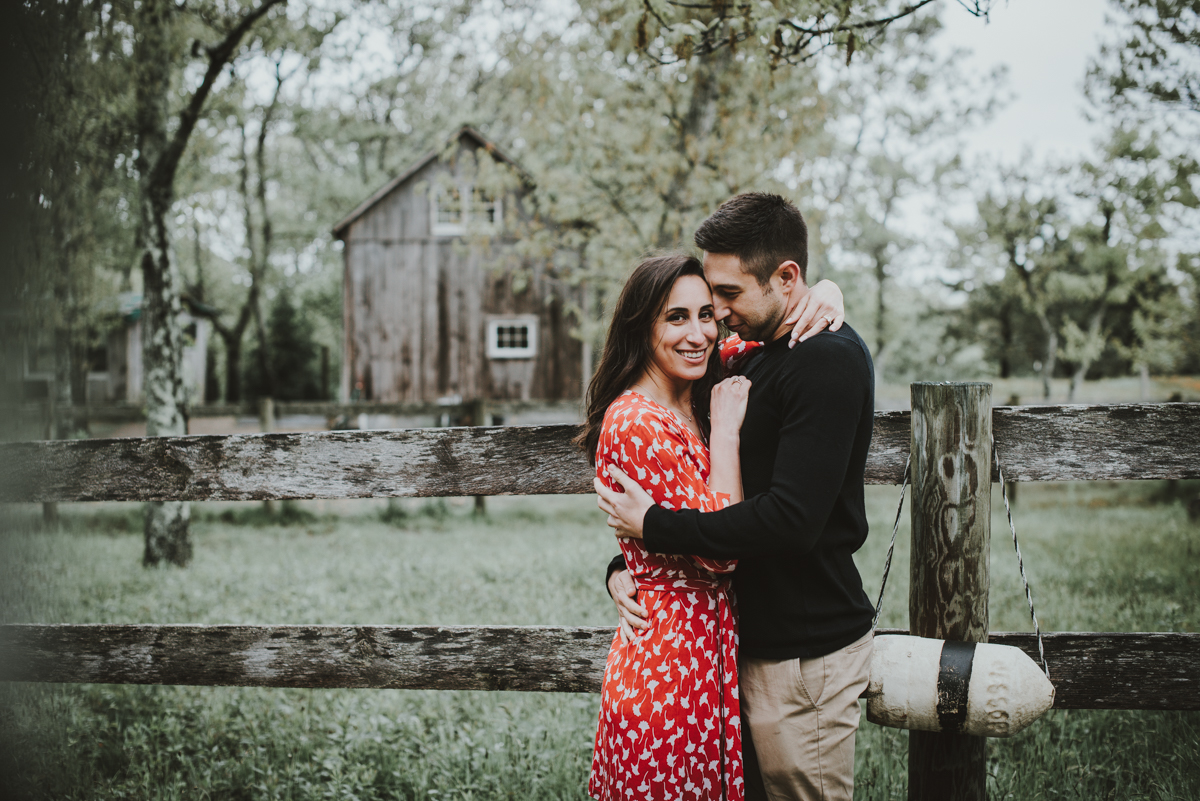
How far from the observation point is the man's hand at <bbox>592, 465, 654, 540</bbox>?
1.88 meters

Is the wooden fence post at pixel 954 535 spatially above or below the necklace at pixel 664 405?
below

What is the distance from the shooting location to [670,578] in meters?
1.95

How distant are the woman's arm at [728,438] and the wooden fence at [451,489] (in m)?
0.66

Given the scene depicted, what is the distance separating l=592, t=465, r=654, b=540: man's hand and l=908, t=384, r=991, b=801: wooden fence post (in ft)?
3.09

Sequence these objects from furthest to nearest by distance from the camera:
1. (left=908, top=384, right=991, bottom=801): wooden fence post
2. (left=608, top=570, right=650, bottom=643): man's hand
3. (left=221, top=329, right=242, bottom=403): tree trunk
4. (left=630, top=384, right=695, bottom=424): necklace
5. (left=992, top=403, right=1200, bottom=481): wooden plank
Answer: (left=221, top=329, right=242, bottom=403): tree trunk < (left=992, top=403, right=1200, bottom=481): wooden plank < (left=908, top=384, right=991, bottom=801): wooden fence post < (left=630, top=384, right=695, bottom=424): necklace < (left=608, top=570, right=650, bottom=643): man's hand

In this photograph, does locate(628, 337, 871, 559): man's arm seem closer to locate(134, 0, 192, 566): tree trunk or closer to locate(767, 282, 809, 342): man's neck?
locate(767, 282, 809, 342): man's neck

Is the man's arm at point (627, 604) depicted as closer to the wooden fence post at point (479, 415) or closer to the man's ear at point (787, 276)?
the man's ear at point (787, 276)

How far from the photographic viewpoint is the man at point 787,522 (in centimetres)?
175

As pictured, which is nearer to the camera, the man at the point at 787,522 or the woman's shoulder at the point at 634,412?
the man at the point at 787,522

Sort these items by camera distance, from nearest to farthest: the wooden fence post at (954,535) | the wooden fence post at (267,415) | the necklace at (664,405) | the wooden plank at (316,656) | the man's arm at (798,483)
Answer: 1. the man's arm at (798,483)
2. the necklace at (664,405)
3. the wooden fence post at (954,535)
4. the wooden plank at (316,656)
5. the wooden fence post at (267,415)

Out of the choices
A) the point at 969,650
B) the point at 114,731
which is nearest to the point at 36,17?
the point at 969,650

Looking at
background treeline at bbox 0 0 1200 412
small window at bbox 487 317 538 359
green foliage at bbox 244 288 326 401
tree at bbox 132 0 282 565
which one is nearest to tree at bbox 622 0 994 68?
background treeline at bbox 0 0 1200 412

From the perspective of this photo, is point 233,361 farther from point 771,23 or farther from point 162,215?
point 771,23

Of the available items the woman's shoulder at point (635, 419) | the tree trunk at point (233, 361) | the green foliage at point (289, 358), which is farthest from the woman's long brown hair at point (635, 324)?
the tree trunk at point (233, 361)
